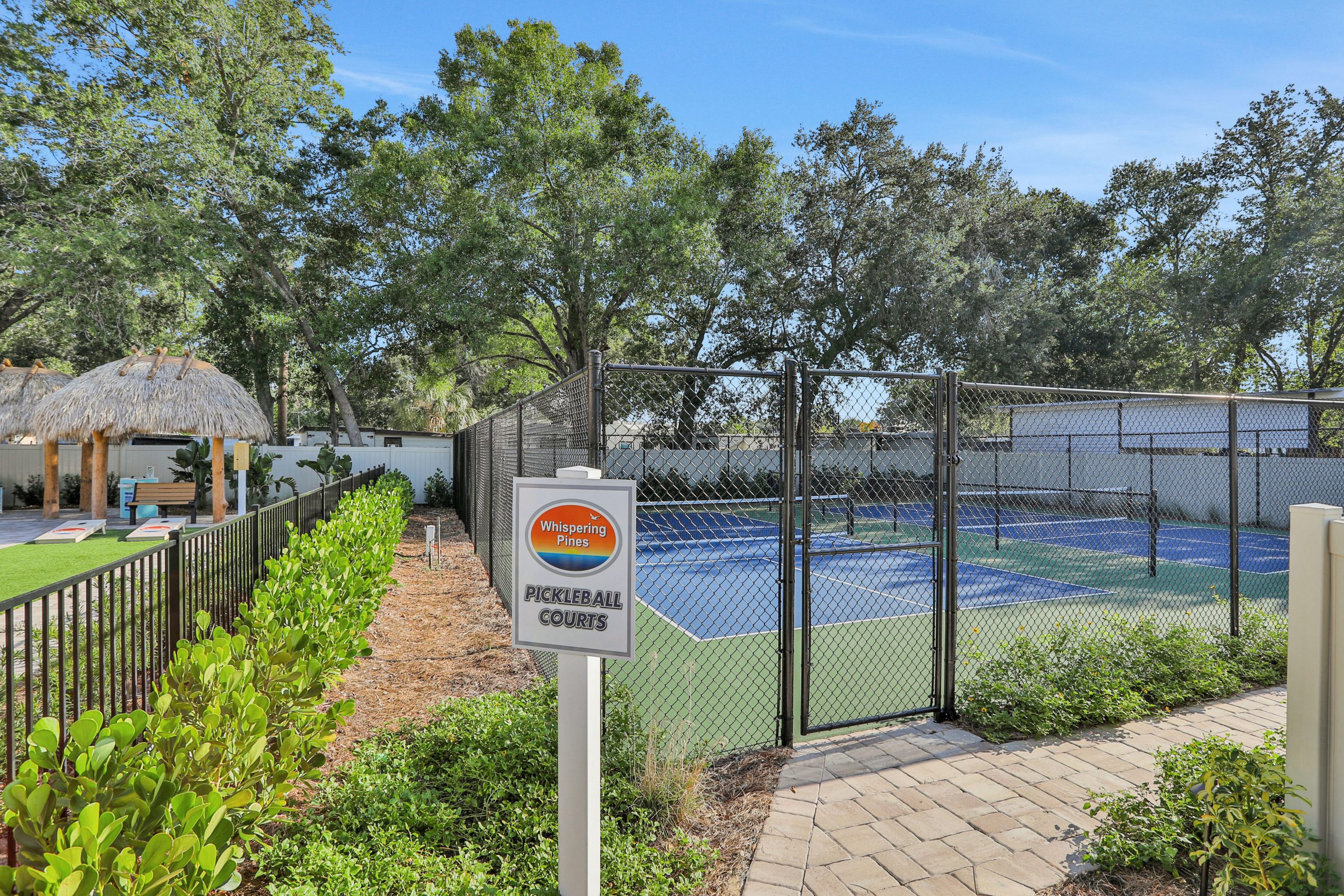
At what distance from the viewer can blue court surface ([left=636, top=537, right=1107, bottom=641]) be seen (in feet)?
26.2

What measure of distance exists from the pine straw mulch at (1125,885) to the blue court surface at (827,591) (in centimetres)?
368

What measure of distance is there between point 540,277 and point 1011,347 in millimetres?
14959

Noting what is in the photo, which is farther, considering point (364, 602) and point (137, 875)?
point (364, 602)

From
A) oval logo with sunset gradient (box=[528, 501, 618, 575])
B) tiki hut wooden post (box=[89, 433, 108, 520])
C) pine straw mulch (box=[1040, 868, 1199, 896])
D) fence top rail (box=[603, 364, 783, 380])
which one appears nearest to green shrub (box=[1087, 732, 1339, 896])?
pine straw mulch (box=[1040, 868, 1199, 896])

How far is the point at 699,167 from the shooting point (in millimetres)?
21734

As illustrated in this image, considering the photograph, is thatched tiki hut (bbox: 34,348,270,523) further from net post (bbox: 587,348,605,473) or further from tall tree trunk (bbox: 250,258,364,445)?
net post (bbox: 587,348,605,473)

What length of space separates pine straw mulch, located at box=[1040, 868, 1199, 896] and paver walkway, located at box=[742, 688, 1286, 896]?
2.2 inches

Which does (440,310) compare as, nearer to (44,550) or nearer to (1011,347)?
(44,550)

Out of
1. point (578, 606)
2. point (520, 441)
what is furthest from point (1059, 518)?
point (578, 606)

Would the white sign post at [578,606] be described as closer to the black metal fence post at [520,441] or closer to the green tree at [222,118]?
the black metal fence post at [520,441]

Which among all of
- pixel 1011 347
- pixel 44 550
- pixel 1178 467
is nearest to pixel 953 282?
pixel 1011 347

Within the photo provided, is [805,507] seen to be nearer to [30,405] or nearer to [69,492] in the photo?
[30,405]

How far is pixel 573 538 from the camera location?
2523 mm

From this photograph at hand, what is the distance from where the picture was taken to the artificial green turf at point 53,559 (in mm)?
8930
